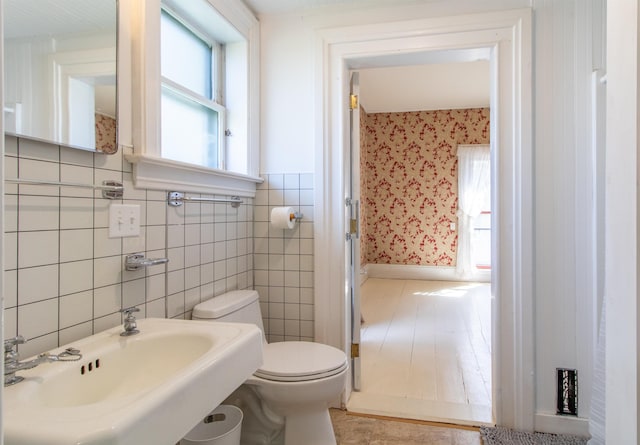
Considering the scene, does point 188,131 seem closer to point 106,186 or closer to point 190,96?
point 190,96

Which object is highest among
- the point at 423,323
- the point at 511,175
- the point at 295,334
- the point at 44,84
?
the point at 44,84

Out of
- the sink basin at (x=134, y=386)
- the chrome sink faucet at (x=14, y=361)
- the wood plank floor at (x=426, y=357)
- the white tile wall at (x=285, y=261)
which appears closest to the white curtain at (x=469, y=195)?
the wood plank floor at (x=426, y=357)

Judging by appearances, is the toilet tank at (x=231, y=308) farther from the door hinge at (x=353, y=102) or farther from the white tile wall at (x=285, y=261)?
the door hinge at (x=353, y=102)

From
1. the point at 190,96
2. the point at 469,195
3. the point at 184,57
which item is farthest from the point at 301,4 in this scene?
the point at 469,195

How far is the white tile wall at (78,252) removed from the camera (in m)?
0.96

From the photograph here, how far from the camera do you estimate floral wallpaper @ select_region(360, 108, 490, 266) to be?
5.63 m

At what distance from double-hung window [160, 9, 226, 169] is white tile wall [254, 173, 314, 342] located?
13.8 inches

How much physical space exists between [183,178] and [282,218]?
1.99 ft

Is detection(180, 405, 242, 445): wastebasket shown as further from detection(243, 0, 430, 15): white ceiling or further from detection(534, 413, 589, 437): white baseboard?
detection(243, 0, 430, 15): white ceiling

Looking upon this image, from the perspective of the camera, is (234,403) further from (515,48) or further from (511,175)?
(515,48)

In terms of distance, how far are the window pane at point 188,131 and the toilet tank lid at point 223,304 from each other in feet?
2.21

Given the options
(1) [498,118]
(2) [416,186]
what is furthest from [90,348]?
(2) [416,186]

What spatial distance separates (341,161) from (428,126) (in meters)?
4.04

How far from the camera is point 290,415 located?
1642mm
